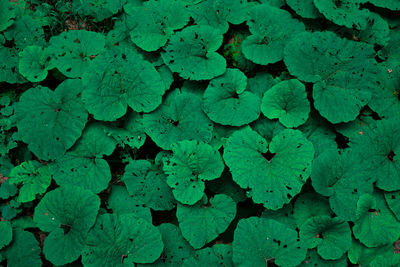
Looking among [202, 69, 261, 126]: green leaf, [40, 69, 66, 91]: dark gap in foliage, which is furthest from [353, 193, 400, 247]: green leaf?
[40, 69, 66, 91]: dark gap in foliage

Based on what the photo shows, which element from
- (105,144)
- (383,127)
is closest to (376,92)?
(383,127)

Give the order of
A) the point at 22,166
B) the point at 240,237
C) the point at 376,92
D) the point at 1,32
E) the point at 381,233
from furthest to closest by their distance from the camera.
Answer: the point at 1,32
the point at 376,92
the point at 22,166
the point at 381,233
the point at 240,237

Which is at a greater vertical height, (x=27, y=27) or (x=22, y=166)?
(x=27, y=27)

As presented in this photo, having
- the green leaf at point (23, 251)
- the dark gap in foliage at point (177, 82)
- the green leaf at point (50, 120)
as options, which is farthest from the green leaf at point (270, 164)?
the green leaf at point (23, 251)

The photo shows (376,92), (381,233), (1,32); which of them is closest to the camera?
(381,233)

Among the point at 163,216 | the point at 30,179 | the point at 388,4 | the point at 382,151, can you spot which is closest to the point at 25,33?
the point at 30,179

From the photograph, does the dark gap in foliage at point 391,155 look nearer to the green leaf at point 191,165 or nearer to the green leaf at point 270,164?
the green leaf at point 270,164

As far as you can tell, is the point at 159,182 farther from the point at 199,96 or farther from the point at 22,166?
the point at 22,166
